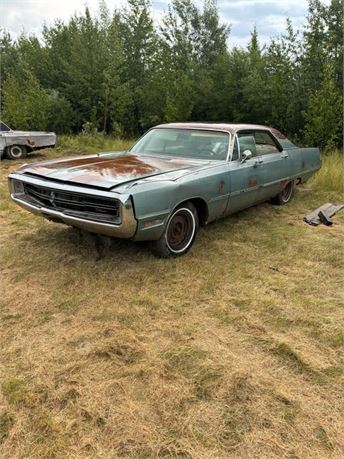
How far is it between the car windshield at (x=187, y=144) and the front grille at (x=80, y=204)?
1.61 m

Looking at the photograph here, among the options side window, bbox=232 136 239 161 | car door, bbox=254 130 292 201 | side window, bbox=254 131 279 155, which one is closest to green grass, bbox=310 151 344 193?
car door, bbox=254 130 292 201

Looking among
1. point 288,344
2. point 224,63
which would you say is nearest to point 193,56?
point 224,63

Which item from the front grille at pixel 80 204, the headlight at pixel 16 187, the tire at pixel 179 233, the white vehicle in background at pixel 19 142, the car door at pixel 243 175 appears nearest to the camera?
the front grille at pixel 80 204

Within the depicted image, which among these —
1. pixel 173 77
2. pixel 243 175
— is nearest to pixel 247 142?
pixel 243 175

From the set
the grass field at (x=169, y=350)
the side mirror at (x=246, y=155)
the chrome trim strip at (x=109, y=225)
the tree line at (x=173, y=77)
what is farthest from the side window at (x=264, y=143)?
the tree line at (x=173, y=77)

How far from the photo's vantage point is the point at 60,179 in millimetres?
3664

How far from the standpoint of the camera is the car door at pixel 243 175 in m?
4.52

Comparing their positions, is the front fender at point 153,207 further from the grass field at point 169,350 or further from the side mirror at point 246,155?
the side mirror at point 246,155

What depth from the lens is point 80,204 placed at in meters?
3.53

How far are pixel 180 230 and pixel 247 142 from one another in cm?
175

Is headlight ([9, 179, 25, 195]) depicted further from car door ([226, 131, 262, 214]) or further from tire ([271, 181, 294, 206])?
tire ([271, 181, 294, 206])

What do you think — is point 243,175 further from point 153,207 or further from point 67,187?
point 67,187

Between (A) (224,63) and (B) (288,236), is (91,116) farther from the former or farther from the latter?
(B) (288,236)

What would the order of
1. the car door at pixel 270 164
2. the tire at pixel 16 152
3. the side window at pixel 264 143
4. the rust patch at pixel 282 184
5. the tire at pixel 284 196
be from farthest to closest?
the tire at pixel 16 152 < the tire at pixel 284 196 < the rust patch at pixel 282 184 < the side window at pixel 264 143 < the car door at pixel 270 164
